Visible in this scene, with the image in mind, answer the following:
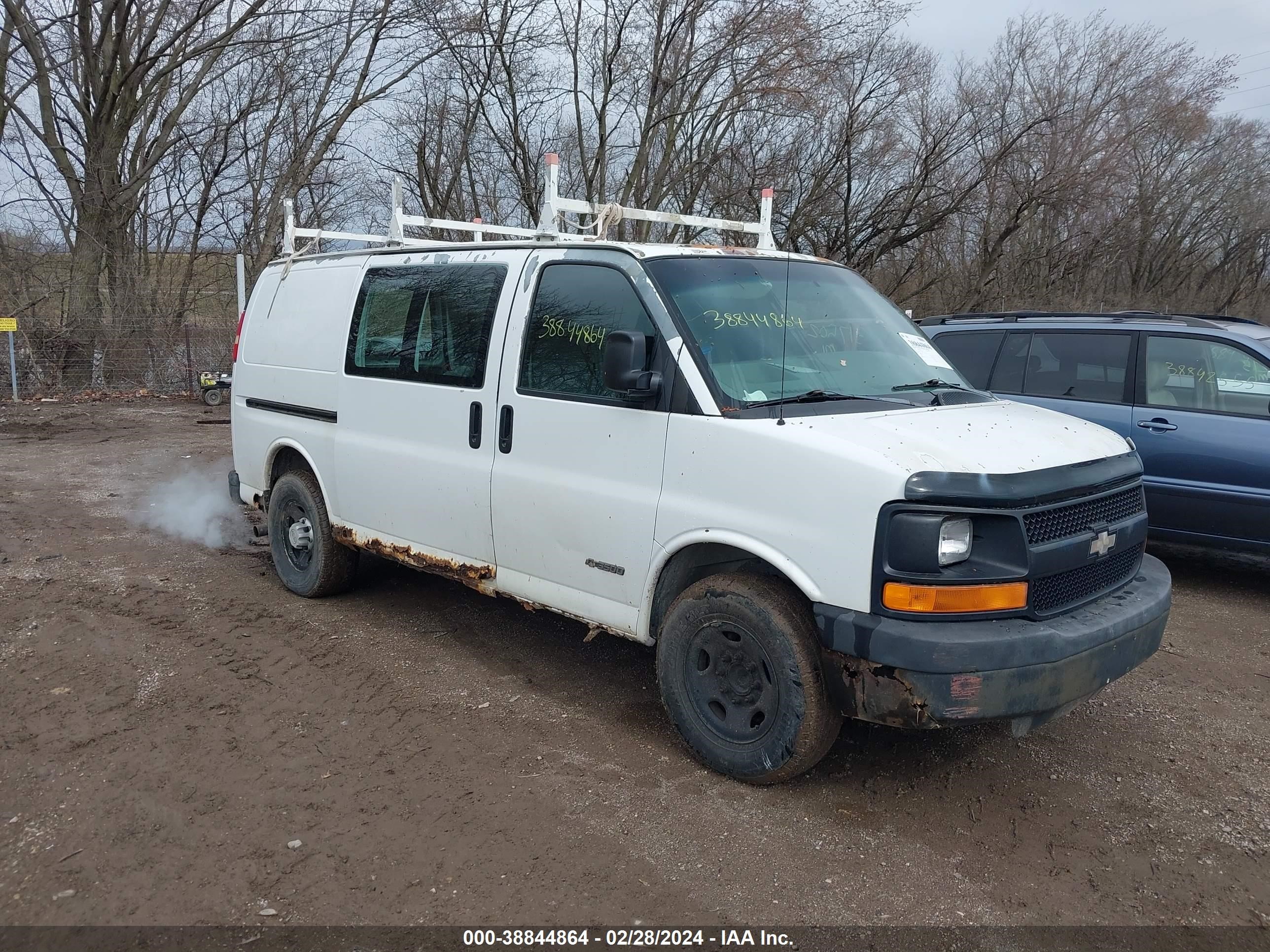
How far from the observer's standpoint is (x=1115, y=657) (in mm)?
3477

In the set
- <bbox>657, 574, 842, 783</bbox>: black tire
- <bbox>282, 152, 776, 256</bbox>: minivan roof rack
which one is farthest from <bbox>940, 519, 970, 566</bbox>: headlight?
<bbox>282, 152, 776, 256</bbox>: minivan roof rack

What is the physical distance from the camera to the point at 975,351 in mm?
7430

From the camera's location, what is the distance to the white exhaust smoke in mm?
7523

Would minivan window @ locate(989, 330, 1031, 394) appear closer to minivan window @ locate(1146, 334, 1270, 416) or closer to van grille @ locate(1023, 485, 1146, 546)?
minivan window @ locate(1146, 334, 1270, 416)

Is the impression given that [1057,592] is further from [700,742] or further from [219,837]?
[219,837]

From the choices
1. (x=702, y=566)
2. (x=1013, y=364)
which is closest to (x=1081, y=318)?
(x=1013, y=364)

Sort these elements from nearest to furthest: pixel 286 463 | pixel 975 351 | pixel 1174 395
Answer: pixel 286 463 → pixel 1174 395 → pixel 975 351

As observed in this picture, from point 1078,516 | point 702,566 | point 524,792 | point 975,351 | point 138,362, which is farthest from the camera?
point 138,362

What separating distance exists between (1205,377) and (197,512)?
25.7 feet

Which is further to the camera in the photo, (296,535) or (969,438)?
(296,535)

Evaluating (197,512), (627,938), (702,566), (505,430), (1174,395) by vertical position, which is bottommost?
(627,938)

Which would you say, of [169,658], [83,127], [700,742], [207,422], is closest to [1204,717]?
[700,742]

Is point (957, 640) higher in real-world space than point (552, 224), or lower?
lower

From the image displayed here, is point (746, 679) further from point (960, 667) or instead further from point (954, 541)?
point (954, 541)
